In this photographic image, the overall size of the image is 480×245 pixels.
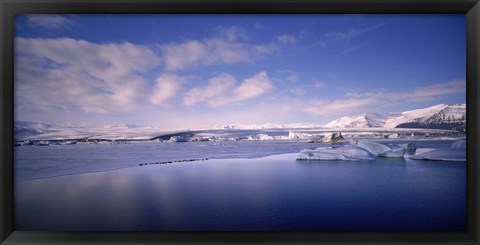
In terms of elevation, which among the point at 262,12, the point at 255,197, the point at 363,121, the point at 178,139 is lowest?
the point at 255,197

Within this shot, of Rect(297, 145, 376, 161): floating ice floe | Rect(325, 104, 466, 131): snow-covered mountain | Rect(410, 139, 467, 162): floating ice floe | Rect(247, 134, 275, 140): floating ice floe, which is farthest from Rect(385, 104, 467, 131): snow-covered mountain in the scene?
Rect(247, 134, 275, 140): floating ice floe

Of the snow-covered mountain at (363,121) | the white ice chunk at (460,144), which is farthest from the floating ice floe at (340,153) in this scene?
the white ice chunk at (460,144)

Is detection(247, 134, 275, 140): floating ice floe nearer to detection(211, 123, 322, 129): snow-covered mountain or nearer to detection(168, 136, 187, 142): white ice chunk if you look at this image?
detection(211, 123, 322, 129): snow-covered mountain

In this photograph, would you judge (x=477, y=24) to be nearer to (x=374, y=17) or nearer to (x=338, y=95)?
(x=374, y=17)

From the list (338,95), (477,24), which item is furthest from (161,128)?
(477,24)

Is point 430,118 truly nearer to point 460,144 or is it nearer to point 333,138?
point 460,144

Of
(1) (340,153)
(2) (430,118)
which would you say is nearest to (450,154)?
(2) (430,118)

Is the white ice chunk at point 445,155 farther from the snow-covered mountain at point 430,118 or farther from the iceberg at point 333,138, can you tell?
the iceberg at point 333,138
